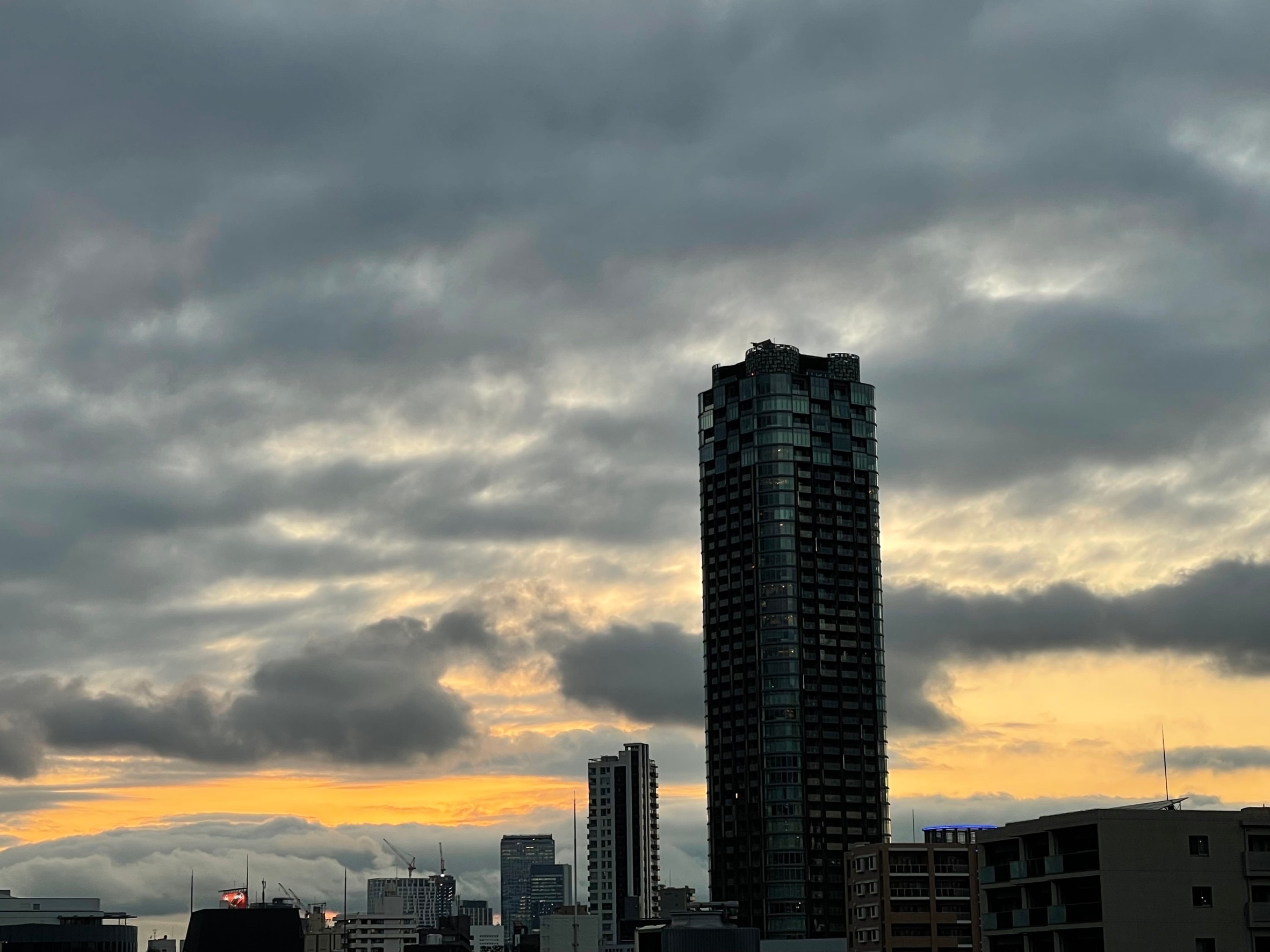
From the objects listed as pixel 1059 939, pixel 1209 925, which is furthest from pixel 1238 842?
pixel 1059 939

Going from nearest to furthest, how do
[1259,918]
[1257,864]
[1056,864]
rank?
[1259,918] → [1257,864] → [1056,864]

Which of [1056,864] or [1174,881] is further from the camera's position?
[1056,864]

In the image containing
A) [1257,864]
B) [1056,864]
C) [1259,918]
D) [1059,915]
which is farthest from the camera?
[1056,864]

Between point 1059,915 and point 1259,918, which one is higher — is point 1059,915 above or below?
above

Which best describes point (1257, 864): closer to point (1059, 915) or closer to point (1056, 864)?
point (1056, 864)

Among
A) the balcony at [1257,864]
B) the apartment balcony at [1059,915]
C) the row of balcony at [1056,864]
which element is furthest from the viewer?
the row of balcony at [1056,864]

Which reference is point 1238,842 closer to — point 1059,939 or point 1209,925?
point 1209,925

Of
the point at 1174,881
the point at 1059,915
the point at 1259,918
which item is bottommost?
the point at 1259,918

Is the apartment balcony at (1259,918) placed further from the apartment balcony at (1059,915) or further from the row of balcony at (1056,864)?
the row of balcony at (1056,864)

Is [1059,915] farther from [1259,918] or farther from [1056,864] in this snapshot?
[1259,918]

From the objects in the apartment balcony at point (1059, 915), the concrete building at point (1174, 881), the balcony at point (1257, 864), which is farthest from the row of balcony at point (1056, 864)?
the balcony at point (1257, 864)

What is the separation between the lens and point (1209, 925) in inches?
7283

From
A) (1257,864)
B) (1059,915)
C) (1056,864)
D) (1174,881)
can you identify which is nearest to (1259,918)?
(1257,864)

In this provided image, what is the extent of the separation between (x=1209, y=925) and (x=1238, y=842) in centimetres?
958
